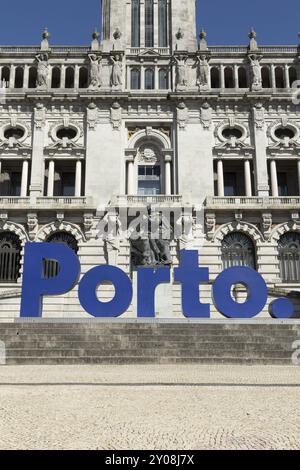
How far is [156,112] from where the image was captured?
39.6m

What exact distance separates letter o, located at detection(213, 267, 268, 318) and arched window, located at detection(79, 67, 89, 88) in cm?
2502

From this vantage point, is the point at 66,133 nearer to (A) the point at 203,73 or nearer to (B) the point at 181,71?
(B) the point at 181,71

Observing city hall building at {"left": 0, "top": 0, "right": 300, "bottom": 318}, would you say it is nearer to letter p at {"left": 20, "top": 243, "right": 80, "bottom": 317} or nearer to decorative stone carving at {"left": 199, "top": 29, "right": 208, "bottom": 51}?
decorative stone carving at {"left": 199, "top": 29, "right": 208, "bottom": 51}

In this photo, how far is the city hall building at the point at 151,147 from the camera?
3531 centimetres

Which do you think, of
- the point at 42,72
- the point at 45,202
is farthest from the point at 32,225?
the point at 42,72

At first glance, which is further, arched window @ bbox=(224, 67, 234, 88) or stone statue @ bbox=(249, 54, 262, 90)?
arched window @ bbox=(224, 67, 234, 88)

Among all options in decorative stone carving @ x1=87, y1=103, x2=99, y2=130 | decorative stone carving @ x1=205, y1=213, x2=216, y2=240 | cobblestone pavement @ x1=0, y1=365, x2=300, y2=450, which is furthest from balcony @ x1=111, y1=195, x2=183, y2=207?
cobblestone pavement @ x1=0, y1=365, x2=300, y2=450

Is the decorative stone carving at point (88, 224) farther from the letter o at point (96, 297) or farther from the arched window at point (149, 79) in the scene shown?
the arched window at point (149, 79)

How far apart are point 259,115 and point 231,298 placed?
20827 millimetres

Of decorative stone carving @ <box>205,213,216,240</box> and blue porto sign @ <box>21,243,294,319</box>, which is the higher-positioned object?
decorative stone carving @ <box>205,213,216,240</box>

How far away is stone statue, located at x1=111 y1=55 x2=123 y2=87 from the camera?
130ft

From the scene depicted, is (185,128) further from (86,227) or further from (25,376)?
(25,376)

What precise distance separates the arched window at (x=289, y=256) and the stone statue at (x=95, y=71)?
21339mm

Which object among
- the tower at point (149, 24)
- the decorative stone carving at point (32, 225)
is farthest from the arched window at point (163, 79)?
the decorative stone carving at point (32, 225)
